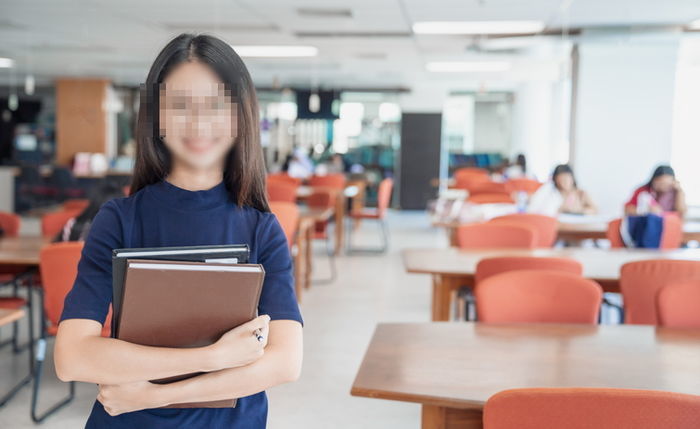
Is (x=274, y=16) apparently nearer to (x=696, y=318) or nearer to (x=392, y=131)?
(x=696, y=318)

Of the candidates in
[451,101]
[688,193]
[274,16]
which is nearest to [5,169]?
[274,16]

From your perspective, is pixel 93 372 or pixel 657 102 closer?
pixel 93 372

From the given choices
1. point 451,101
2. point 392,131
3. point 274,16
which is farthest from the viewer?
point 451,101

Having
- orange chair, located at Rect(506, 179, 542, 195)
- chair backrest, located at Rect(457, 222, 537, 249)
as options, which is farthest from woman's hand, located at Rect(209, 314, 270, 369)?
orange chair, located at Rect(506, 179, 542, 195)

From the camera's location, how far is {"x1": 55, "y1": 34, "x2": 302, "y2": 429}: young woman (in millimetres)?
1180

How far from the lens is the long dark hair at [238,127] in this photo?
1255 millimetres

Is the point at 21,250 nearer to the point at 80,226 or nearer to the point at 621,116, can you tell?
the point at 80,226

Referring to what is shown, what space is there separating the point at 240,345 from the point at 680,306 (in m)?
2.16

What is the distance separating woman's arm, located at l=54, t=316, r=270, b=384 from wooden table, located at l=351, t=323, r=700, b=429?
→ 793 mm

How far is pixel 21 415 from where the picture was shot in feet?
12.4

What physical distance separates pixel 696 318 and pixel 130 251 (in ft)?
7.68

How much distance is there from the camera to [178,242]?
51.1 inches

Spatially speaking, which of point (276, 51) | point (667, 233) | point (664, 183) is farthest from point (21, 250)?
point (276, 51)

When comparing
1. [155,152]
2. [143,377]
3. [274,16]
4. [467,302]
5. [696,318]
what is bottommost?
[467,302]
